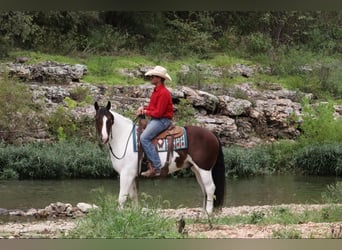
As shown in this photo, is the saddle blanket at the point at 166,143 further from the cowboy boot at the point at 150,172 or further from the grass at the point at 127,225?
the grass at the point at 127,225

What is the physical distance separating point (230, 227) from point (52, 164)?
5840 millimetres

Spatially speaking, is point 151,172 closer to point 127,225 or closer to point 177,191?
point 127,225

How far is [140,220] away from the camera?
5348 mm

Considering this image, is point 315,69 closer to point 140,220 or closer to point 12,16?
point 12,16

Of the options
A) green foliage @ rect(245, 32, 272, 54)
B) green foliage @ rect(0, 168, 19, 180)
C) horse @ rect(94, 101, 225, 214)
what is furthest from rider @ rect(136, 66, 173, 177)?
green foliage @ rect(245, 32, 272, 54)

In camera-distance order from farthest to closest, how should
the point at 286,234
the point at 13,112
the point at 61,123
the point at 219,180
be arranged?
1. the point at 61,123
2. the point at 13,112
3. the point at 219,180
4. the point at 286,234

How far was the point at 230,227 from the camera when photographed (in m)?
6.27

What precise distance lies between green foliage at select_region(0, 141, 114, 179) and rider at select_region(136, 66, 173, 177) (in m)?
4.60

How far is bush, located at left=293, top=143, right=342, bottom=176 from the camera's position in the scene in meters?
11.7

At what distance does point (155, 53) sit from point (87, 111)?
371 cm

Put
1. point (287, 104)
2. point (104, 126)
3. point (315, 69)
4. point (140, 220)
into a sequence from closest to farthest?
point (140, 220)
point (104, 126)
point (287, 104)
point (315, 69)

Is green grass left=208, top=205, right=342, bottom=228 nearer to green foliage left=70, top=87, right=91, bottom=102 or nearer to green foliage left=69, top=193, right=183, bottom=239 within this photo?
green foliage left=69, top=193, right=183, bottom=239

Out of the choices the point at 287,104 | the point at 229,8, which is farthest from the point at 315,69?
the point at 229,8

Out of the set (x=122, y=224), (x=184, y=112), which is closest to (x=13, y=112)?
(x=184, y=112)
